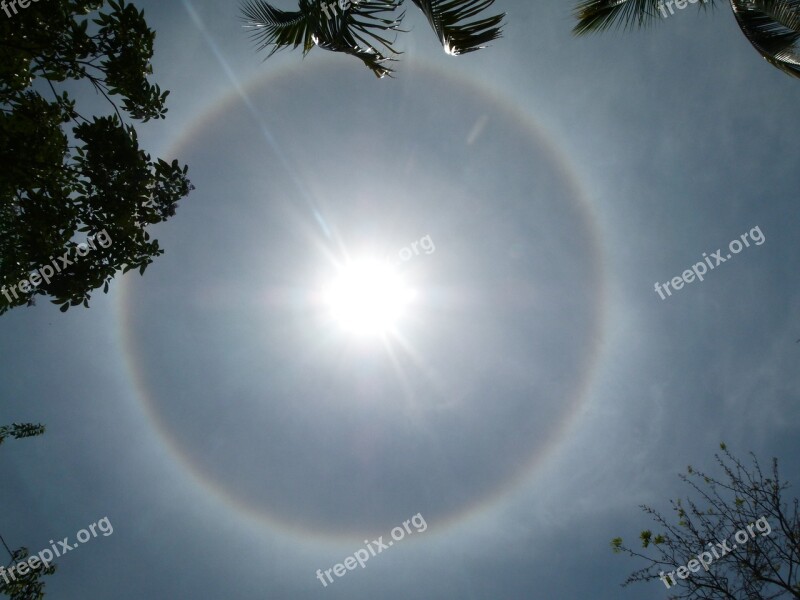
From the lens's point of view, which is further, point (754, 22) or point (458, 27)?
point (754, 22)

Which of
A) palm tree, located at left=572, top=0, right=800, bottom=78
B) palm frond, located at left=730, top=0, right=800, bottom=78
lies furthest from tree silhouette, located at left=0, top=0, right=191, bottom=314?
palm frond, located at left=730, top=0, right=800, bottom=78

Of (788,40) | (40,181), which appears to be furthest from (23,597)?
(788,40)

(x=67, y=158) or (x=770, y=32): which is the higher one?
(x=67, y=158)

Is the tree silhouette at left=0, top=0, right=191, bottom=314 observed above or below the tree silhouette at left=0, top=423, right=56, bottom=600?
above

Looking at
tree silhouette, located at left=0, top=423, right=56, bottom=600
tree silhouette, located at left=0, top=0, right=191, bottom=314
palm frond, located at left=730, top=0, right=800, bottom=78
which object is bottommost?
tree silhouette, located at left=0, top=423, right=56, bottom=600

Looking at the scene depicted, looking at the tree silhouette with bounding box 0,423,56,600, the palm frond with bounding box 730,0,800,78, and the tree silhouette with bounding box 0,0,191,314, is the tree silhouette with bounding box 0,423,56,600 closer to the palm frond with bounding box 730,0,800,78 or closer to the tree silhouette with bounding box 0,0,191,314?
→ the tree silhouette with bounding box 0,0,191,314

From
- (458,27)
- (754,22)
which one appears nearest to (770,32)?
(754,22)

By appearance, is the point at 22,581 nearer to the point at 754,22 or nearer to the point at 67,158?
the point at 67,158

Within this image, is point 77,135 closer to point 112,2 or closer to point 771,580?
point 112,2
